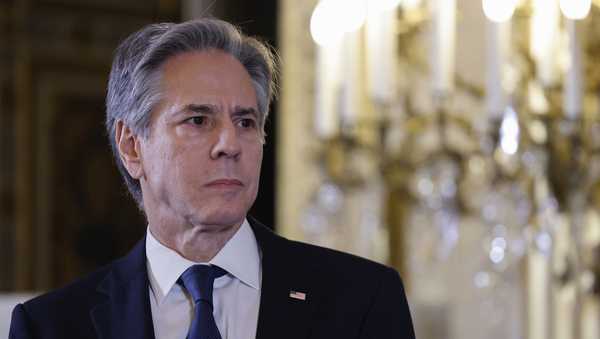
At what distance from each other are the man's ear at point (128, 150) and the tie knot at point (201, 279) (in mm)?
193

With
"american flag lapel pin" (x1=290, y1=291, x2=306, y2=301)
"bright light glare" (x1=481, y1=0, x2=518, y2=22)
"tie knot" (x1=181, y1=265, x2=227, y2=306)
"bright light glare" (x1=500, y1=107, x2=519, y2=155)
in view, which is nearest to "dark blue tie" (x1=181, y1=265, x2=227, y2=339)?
"tie knot" (x1=181, y1=265, x2=227, y2=306)

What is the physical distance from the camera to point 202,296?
2064 millimetres

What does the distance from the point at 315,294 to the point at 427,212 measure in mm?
3389

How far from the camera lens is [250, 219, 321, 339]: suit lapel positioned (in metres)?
2.04

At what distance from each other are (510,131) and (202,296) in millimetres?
2212

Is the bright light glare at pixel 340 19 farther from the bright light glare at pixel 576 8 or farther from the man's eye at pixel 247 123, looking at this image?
the man's eye at pixel 247 123

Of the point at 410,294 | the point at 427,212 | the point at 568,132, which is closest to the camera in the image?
the point at 568,132

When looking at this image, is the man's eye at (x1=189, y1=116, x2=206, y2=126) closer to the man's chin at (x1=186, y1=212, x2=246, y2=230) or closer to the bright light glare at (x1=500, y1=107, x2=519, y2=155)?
the man's chin at (x1=186, y1=212, x2=246, y2=230)

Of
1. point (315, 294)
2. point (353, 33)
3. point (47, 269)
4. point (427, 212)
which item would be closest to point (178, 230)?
point (315, 294)

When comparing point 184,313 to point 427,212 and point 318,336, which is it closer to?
point 318,336

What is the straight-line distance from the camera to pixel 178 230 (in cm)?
211

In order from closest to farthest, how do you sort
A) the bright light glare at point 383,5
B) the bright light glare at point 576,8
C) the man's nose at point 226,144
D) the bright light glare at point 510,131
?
1. the man's nose at point 226,144
2. the bright light glare at point 576,8
3. the bright light glare at point 510,131
4. the bright light glare at point 383,5

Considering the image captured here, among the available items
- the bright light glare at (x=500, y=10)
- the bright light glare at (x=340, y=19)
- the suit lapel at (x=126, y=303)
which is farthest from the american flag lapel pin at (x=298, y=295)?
the bright light glare at (x=340, y=19)

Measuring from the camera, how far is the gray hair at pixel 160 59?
2084 millimetres
